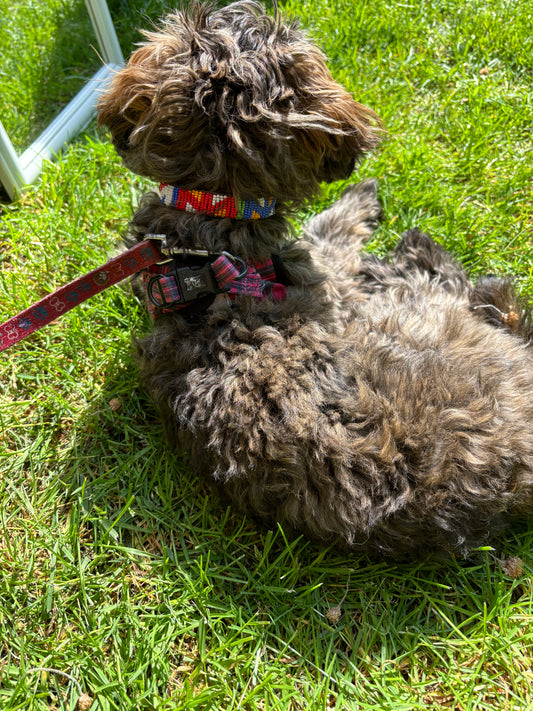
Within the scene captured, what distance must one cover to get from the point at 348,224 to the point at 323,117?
1267 millimetres

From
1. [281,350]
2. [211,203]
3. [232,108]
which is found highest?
[232,108]

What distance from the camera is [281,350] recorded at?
2252mm

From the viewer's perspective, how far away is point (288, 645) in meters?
2.32

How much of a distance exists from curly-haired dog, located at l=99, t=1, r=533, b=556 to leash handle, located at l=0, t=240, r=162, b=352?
99mm

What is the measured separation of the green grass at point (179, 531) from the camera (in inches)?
89.4

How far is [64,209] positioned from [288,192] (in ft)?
6.26

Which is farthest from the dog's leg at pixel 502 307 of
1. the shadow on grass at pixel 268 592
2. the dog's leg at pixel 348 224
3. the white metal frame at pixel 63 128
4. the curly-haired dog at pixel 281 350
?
the white metal frame at pixel 63 128

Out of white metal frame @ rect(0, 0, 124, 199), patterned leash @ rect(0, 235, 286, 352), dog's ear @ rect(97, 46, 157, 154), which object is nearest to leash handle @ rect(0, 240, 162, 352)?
patterned leash @ rect(0, 235, 286, 352)

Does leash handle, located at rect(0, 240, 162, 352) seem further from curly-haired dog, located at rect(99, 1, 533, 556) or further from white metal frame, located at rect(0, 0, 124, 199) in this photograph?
white metal frame, located at rect(0, 0, 124, 199)

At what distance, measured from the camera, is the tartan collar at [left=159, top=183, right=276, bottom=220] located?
2.28 m

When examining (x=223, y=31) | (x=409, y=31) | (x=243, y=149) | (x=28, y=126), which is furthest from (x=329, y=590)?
(x=409, y=31)

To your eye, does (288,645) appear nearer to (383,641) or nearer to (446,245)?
(383,641)

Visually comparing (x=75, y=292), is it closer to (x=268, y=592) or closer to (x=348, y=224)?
(x=268, y=592)

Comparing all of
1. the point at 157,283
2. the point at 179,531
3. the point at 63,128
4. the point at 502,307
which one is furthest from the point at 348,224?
the point at 63,128
